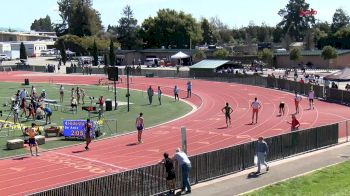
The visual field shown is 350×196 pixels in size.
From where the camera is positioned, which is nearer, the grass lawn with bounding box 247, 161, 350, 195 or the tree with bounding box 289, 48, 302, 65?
the grass lawn with bounding box 247, 161, 350, 195

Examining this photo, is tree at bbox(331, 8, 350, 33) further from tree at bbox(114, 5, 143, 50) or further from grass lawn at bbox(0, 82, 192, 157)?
grass lawn at bbox(0, 82, 192, 157)

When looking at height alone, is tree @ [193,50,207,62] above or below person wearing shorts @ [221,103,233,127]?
above

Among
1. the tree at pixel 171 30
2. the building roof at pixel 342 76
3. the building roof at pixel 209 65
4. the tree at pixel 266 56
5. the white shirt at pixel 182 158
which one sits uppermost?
the tree at pixel 171 30

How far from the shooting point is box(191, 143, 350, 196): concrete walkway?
17234mm

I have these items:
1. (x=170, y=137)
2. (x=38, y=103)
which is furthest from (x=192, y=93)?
(x=170, y=137)

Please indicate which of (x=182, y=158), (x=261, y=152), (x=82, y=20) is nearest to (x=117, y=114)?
(x=261, y=152)

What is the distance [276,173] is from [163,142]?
8.61m

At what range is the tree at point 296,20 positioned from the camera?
14162 cm

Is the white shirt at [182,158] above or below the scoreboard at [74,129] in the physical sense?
above

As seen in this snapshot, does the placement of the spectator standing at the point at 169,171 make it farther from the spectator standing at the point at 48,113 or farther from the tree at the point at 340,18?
the tree at the point at 340,18

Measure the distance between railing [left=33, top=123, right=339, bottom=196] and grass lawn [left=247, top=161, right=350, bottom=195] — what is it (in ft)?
7.34

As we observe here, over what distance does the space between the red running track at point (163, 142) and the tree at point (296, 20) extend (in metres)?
97.7

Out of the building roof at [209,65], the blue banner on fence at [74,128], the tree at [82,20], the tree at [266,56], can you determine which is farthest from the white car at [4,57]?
the blue banner on fence at [74,128]

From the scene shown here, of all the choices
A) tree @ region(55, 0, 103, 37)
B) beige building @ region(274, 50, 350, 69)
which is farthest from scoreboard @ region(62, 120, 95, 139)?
tree @ region(55, 0, 103, 37)
